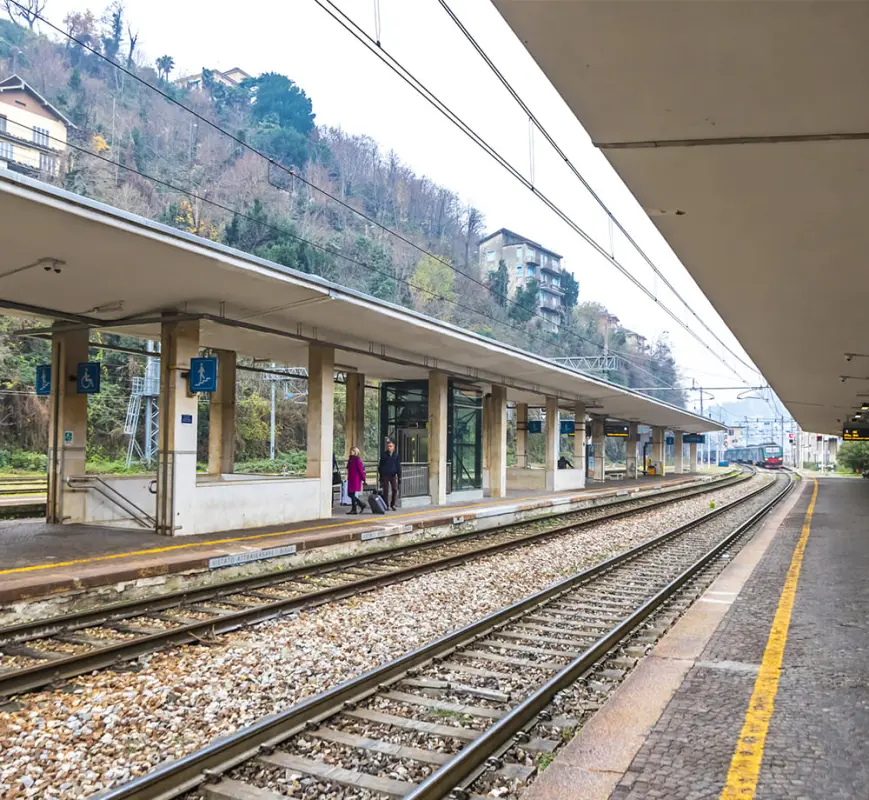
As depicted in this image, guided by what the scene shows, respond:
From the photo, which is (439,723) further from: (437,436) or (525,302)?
(525,302)

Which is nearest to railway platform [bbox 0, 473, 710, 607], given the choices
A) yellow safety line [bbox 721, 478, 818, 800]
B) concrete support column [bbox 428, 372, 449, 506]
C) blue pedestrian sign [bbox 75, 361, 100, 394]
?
blue pedestrian sign [bbox 75, 361, 100, 394]

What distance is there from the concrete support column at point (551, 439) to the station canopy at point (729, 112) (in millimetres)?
20092

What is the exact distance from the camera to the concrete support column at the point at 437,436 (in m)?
20.4

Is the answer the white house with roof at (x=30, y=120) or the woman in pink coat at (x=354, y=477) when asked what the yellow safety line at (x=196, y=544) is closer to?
the woman in pink coat at (x=354, y=477)

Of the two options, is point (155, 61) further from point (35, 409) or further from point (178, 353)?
point (178, 353)

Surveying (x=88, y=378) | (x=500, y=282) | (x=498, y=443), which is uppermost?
(x=500, y=282)

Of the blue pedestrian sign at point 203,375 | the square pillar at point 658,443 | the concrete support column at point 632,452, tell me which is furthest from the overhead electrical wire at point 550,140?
the square pillar at point 658,443

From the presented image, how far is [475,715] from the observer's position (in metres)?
5.16

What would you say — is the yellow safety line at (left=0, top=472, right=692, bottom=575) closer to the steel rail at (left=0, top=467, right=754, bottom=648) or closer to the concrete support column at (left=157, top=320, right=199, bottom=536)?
the concrete support column at (left=157, top=320, right=199, bottom=536)

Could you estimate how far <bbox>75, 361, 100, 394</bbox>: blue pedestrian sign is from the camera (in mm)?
13211

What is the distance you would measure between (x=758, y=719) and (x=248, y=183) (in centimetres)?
4939

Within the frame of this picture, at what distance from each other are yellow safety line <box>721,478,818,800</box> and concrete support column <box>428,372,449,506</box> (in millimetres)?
12413

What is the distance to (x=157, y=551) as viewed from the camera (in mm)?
10789

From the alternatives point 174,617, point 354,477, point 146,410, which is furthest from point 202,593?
point 146,410
